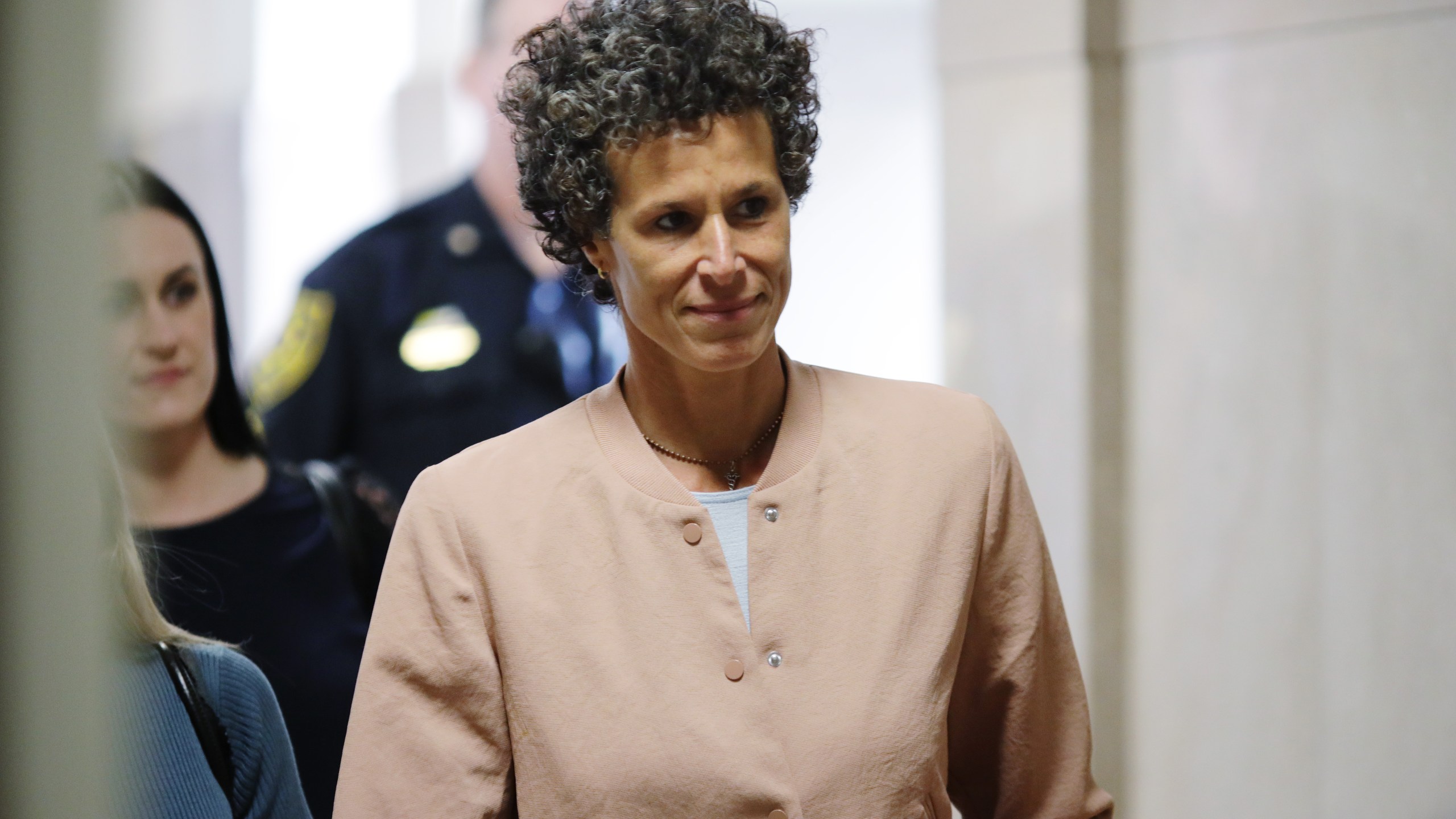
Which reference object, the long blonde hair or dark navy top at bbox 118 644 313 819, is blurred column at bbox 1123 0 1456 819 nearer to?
dark navy top at bbox 118 644 313 819

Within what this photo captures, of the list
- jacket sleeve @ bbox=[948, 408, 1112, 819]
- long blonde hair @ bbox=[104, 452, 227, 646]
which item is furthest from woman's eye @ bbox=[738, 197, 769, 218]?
long blonde hair @ bbox=[104, 452, 227, 646]

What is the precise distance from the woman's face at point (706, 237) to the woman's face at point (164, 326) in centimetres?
96

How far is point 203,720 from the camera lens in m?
1.67

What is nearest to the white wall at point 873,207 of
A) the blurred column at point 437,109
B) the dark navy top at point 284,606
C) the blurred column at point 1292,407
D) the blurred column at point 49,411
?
the blurred column at point 1292,407

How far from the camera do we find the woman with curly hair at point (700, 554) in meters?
1.45

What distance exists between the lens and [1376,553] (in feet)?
8.23

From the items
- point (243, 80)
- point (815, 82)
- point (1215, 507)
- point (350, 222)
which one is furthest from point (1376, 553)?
point (243, 80)

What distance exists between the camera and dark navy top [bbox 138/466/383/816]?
2.17 m

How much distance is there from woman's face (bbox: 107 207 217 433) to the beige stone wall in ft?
5.08

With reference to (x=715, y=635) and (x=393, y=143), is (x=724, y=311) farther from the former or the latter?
(x=393, y=143)

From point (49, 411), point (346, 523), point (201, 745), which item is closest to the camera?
point (49, 411)

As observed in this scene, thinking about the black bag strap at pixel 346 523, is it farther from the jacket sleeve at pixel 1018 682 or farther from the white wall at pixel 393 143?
the jacket sleeve at pixel 1018 682

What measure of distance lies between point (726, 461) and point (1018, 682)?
1.51 ft

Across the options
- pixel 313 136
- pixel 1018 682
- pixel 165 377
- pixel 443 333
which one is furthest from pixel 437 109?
pixel 1018 682
